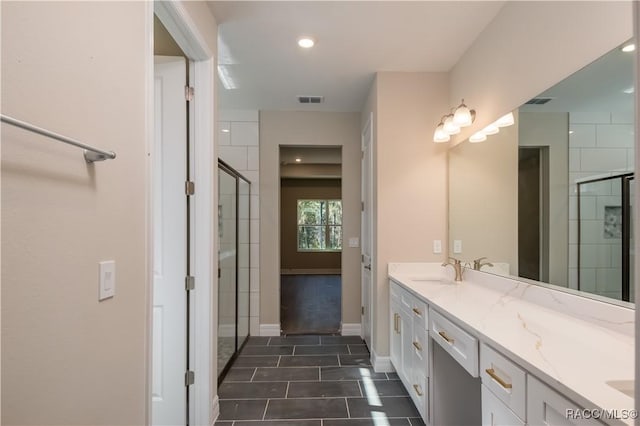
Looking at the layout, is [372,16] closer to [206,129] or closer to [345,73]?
[345,73]

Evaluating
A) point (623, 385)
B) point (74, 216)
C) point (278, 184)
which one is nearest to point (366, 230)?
point (278, 184)

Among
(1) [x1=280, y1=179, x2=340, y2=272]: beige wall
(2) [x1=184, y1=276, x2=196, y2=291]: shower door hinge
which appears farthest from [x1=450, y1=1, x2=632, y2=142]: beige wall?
(1) [x1=280, y1=179, x2=340, y2=272]: beige wall

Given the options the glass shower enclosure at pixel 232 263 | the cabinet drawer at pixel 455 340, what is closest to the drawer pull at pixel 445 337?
the cabinet drawer at pixel 455 340

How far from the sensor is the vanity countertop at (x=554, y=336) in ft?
2.78

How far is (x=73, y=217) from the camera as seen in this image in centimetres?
82

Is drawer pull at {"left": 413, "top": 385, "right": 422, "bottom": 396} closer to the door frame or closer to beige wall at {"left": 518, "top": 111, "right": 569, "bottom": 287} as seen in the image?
beige wall at {"left": 518, "top": 111, "right": 569, "bottom": 287}

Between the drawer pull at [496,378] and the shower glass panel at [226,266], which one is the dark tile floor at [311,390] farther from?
the drawer pull at [496,378]

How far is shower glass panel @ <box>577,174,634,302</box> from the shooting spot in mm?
1240

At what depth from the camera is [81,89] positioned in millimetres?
840

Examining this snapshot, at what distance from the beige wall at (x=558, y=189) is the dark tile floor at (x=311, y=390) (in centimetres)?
136

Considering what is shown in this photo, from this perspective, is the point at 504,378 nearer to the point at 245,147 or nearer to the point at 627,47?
the point at 627,47

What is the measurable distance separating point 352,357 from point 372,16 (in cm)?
293

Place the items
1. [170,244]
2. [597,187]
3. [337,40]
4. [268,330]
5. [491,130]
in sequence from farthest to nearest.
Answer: [268,330] < [337,40] < [491,130] < [170,244] < [597,187]

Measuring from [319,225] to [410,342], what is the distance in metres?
7.04
